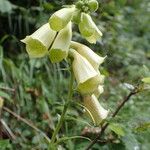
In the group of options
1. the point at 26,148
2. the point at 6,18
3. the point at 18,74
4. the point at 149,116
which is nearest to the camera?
the point at 149,116

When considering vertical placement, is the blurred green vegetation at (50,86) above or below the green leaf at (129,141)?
below

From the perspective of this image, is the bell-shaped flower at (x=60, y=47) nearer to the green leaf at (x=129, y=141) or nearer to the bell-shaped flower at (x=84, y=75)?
the bell-shaped flower at (x=84, y=75)

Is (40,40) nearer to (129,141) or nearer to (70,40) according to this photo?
(70,40)

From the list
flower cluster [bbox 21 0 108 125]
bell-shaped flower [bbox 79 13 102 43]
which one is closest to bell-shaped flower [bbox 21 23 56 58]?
flower cluster [bbox 21 0 108 125]

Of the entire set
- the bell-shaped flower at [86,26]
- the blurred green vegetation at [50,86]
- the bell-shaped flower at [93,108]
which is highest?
the bell-shaped flower at [86,26]

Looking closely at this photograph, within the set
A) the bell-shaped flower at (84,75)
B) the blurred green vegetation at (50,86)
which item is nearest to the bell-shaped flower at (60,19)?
the bell-shaped flower at (84,75)

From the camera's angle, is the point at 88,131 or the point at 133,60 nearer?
the point at 88,131

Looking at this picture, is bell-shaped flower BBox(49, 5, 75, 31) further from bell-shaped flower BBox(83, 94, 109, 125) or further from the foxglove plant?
bell-shaped flower BBox(83, 94, 109, 125)

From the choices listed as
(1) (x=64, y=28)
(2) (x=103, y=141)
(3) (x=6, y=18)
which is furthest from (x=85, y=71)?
(3) (x=6, y=18)

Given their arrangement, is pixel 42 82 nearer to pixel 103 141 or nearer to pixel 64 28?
pixel 103 141
